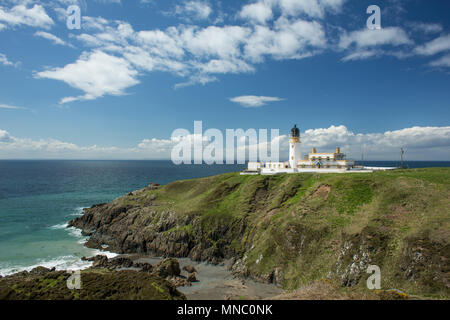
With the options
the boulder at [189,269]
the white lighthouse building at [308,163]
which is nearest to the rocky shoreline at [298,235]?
the boulder at [189,269]

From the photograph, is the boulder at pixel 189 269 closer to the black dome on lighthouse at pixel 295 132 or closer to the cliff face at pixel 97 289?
the cliff face at pixel 97 289

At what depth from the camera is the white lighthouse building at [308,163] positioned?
54.8 meters

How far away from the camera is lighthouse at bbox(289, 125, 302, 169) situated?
198 feet

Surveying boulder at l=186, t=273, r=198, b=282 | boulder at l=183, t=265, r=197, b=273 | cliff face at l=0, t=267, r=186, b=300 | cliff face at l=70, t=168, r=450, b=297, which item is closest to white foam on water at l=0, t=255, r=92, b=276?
cliff face at l=70, t=168, r=450, b=297

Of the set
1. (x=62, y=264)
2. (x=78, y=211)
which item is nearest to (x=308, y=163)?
(x=62, y=264)

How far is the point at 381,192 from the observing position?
115 ft

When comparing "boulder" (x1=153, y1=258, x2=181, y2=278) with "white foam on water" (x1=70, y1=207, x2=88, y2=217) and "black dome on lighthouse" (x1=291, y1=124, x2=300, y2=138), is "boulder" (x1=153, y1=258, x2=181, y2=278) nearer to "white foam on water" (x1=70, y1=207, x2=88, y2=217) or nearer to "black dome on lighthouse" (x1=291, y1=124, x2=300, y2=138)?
"black dome on lighthouse" (x1=291, y1=124, x2=300, y2=138)

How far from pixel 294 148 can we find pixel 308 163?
18.4 feet

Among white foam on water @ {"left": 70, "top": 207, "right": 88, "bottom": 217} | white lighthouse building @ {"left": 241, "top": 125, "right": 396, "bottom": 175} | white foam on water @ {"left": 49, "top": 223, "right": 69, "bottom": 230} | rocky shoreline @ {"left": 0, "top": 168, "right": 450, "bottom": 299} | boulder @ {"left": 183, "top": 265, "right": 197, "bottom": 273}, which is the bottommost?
boulder @ {"left": 183, "top": 265, "right": 197, "bottom": 273}

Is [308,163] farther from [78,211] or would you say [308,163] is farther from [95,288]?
[78,211]

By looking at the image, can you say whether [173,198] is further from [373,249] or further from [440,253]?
[440,253]

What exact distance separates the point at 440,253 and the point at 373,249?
6060 millimetres

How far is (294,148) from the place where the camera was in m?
60.7
